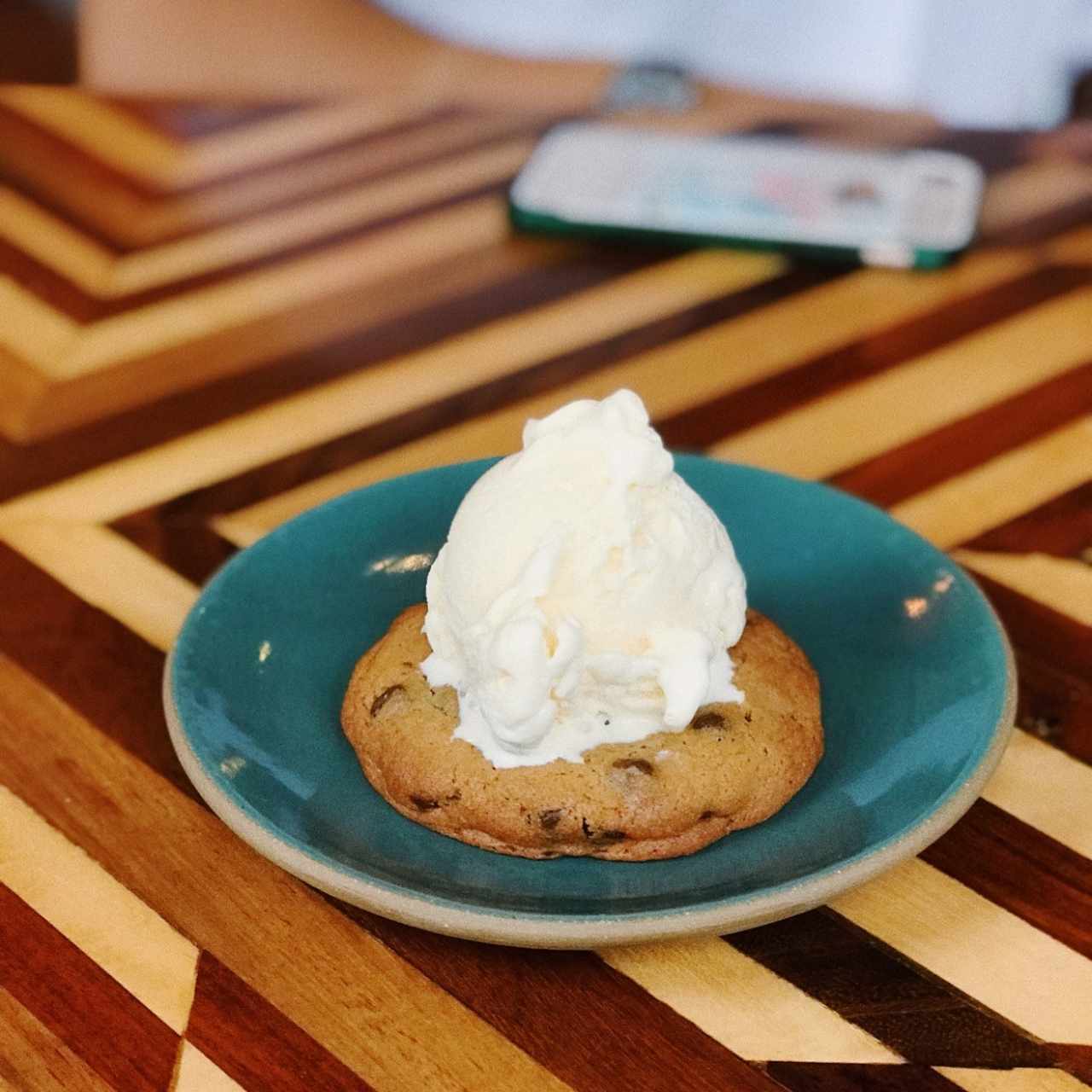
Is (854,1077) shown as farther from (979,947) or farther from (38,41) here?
(38,41)

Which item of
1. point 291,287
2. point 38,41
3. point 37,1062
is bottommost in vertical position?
point 37,1062

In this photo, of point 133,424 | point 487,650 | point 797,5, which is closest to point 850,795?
point 487,650

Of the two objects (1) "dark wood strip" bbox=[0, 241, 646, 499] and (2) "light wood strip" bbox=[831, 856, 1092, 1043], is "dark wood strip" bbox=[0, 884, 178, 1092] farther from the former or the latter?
(1) "dark wood strip" bbox=[0, 241, 646, 499]

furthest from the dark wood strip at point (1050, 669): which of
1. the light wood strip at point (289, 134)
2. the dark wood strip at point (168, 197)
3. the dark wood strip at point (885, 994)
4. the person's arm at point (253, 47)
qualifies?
the person's arm at point (253, 47)

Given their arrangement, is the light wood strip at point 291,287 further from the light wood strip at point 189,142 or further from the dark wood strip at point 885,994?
the dark wood strip at point 885,994

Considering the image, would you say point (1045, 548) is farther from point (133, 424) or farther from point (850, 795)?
point (133, 424)

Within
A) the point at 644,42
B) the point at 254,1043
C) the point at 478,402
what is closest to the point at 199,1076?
the point at 254,1043
